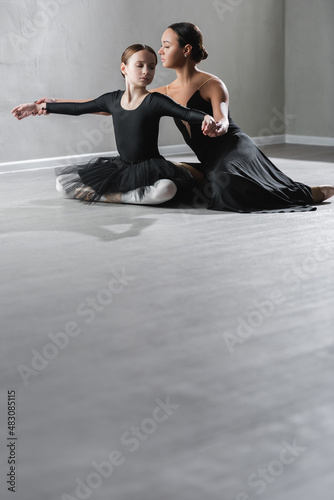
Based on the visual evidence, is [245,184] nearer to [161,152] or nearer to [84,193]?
[84,193]

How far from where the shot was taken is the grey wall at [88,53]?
430cm

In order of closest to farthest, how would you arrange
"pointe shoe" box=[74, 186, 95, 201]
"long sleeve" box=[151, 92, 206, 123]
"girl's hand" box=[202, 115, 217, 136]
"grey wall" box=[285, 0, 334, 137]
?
"girl's hand" box=[202, 115, 217, 136] < "long sleeve" box=[151, 92, 206, 123] < "pointe shoe" box=[74, 186, 95, 201] < "grey wall" box=[285, 0, 334, 137]

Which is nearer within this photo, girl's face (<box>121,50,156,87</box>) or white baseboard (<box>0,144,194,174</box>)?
girl's face (<box>121,50,156,87</box>)

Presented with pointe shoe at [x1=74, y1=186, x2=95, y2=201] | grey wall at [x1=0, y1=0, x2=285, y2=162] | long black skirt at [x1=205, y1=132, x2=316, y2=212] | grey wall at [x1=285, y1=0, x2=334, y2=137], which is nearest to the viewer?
long black skirt at [x1=205, y1=132, x2=316, y2=212]

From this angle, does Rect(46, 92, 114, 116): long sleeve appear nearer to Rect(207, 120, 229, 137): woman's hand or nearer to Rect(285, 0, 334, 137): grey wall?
Rect(207, 120, 229, 137): woman's hand

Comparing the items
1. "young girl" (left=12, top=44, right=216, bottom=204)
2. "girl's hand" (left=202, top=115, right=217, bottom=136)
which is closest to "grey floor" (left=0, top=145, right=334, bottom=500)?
"girl's hand" (left=202, top=115, right=217, bottom=136)

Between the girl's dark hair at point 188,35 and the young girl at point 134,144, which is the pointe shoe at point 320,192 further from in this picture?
the girl's dark hair at point 188,35

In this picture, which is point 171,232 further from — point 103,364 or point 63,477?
point 63,477

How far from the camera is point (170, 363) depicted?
4.30 ft

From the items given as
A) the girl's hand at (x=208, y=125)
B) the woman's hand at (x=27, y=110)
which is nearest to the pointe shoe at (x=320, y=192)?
the girl's hand at (x=208, y=125)

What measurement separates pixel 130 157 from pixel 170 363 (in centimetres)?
176

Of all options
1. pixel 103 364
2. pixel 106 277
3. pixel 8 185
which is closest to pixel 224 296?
pixel 106 277

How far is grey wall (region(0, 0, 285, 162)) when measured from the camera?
430 centimetres

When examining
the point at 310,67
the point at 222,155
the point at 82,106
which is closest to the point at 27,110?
the point at 82,106
